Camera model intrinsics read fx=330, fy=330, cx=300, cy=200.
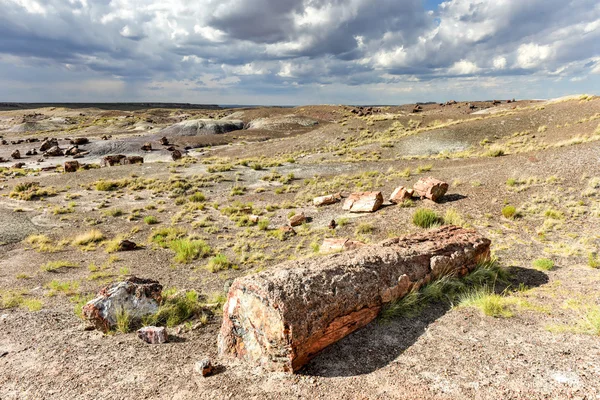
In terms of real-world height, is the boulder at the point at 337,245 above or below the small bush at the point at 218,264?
above

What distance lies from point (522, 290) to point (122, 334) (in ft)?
29.8

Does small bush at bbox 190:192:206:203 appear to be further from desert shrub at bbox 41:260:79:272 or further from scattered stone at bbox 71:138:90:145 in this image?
scattered stone at bbox 71:138:90:145

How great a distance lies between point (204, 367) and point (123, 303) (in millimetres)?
3232

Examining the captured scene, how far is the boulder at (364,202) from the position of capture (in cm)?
1703

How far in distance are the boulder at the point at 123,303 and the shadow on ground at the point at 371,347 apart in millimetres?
4415

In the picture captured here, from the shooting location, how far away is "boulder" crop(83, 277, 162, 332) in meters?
7.08

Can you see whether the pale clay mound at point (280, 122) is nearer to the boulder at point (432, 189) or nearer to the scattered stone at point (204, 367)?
the boulder at point (432, 189)

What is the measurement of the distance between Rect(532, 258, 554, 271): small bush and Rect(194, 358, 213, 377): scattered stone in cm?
932

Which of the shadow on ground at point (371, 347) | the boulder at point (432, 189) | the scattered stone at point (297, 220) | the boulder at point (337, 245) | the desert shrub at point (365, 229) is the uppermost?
the boulder at point (432, 189)

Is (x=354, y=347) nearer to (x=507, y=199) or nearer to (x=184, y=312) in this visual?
(x=184, y=312)

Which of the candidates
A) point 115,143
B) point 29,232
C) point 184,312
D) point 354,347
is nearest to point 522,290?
point 354,347

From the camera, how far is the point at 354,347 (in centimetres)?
557

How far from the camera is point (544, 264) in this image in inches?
372

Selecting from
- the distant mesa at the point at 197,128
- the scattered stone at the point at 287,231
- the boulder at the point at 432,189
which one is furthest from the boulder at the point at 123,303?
the distant mesa at the point at 197,128
